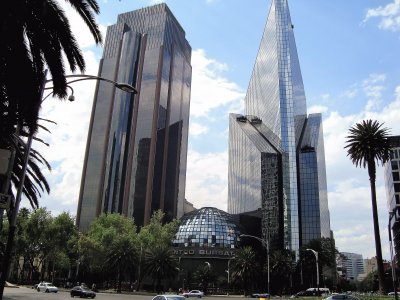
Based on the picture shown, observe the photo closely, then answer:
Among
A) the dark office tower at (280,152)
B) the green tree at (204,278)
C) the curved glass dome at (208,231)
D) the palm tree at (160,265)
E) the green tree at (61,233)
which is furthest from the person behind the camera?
the dark office tower at (280,152)

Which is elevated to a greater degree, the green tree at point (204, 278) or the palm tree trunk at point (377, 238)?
the palm tree trunk at point (377, 238)

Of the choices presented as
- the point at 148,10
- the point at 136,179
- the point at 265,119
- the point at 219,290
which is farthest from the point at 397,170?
the point at 148,10

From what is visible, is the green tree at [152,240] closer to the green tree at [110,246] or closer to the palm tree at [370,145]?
the green tree at [110,246]

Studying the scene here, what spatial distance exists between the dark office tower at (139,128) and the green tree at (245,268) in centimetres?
5162

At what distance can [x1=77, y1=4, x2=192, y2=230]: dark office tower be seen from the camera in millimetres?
144250

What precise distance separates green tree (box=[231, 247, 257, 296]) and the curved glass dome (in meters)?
30.8

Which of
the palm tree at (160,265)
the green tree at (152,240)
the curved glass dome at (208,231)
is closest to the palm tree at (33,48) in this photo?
the palm tree at (160,265)

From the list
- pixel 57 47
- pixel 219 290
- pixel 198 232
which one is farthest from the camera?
pixel 198 232

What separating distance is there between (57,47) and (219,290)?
300ft

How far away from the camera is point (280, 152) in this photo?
14875 centimetres

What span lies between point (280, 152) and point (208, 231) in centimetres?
4197

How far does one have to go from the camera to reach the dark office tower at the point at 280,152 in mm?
141750

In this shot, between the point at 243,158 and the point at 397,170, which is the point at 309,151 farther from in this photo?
the point at 397,170

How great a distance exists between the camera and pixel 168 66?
527 ft
